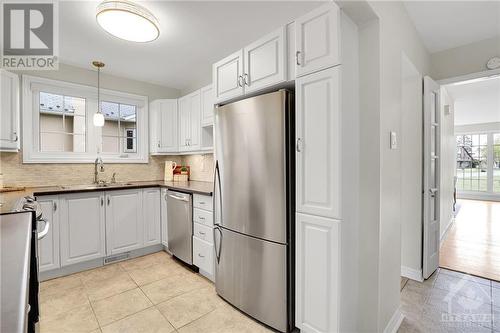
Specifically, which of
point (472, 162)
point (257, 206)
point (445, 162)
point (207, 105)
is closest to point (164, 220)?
point (207, 105)

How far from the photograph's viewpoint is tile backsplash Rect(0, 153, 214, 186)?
2.71 m

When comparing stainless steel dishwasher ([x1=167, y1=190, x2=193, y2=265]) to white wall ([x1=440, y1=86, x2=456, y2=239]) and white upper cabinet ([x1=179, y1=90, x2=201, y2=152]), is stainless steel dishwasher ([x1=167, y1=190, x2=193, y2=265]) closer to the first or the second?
white upper cabinet ([x1=179, y1=90, x2=201, y2=152])

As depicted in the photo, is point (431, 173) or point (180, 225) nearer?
point (431, 173)

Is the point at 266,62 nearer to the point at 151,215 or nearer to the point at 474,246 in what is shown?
the point at 151,215

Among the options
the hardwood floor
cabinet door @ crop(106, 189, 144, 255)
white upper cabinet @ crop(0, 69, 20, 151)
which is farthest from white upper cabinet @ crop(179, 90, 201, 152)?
the hardwood floor

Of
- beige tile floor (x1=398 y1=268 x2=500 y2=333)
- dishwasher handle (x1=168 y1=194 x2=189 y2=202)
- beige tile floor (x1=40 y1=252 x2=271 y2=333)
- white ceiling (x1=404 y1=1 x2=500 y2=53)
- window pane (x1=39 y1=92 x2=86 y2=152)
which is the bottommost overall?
beige tile floor (x1=40 y1=252 x2=271 y2=333)

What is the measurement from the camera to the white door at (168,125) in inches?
146

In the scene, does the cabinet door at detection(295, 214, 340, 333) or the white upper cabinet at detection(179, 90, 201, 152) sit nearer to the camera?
the cabinet door at detection(295, 214, 340, 333)

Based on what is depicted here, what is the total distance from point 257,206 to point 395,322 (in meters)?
1.33

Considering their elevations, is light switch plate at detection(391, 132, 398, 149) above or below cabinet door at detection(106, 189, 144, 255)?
above

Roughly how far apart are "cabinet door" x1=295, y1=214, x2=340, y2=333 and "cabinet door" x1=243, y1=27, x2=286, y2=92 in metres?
1.01

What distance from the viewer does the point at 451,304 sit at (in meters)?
2.03

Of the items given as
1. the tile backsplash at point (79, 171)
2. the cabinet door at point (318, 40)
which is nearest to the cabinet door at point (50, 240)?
the tile backsplash at point (79, 171)

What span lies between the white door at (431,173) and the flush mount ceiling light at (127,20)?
2.69 m
